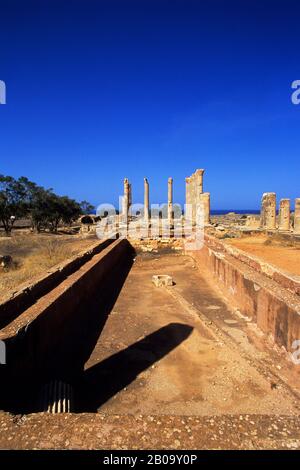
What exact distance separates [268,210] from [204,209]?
14.6 feet

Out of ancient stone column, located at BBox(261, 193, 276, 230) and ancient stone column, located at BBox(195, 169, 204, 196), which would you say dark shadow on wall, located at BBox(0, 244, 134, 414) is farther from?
ancient stone column, located at BBox(261, 193, 276, 230)

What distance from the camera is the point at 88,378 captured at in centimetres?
366

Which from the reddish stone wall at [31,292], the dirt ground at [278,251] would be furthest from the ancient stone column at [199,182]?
the reddish stone wall at [31,292]

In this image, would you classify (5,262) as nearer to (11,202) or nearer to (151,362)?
(151,362)

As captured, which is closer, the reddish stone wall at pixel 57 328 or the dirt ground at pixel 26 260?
the reddish stone wall at pixel 57 328

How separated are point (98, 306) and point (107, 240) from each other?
5.50m

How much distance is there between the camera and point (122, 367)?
3.91 meters

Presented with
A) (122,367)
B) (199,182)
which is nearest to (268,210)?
(199,182)

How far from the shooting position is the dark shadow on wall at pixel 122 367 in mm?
3299

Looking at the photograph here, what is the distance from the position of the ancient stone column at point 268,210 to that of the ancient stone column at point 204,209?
3748 millimetres

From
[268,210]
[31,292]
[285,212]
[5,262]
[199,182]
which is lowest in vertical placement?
[5,262]

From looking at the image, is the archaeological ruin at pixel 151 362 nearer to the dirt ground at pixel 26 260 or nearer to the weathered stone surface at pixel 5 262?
the dirt ground at pixel 26 260

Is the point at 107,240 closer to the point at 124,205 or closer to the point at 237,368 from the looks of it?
the point at 237,368

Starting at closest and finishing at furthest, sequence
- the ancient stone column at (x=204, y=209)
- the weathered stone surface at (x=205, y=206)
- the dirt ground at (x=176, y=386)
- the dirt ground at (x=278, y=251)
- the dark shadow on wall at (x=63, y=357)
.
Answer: the dirt ground at (x=176, y=386), the dark shadow on wall at (x=63, y=357), the dirt ground at (x=278, y=251), the ancient stone column at (x=204, y=209), the weathered stone surface at (x=205, y=206)
